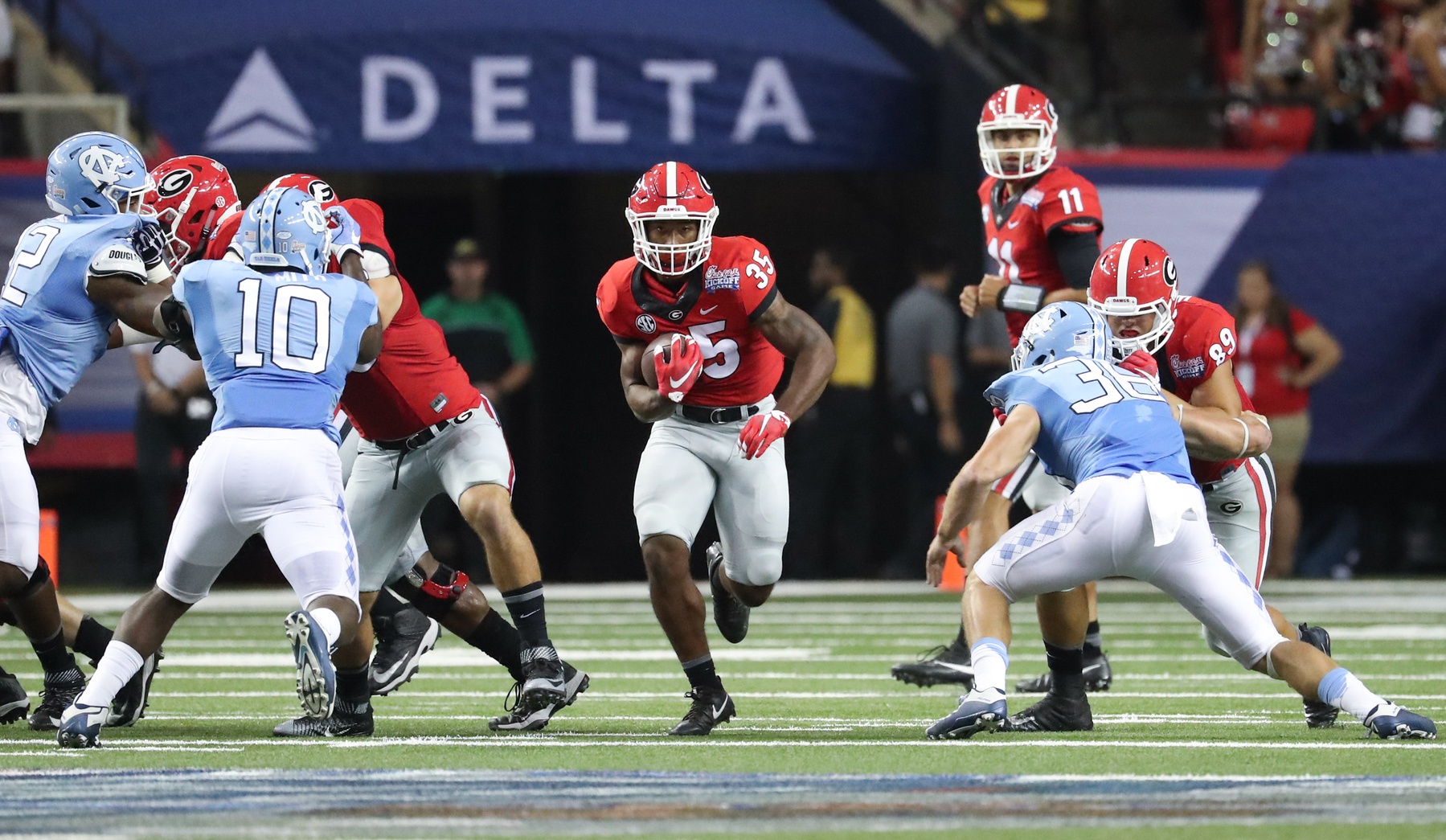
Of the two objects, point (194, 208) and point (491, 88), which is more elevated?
point (491, 88)

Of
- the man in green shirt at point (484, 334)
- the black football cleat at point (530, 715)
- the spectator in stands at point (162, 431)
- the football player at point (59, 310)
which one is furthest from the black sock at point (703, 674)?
the spectator in stands at point (162, 431)

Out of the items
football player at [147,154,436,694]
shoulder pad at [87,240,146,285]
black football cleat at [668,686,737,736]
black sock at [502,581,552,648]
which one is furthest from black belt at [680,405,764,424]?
shoulder pad at [87,240,146,285]

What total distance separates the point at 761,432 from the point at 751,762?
1131mm

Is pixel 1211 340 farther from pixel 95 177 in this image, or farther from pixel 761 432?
pixel 95 177

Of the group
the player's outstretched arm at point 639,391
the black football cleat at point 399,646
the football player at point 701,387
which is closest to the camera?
the football player at point 701,387

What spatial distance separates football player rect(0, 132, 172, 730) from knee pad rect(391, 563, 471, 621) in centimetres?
87

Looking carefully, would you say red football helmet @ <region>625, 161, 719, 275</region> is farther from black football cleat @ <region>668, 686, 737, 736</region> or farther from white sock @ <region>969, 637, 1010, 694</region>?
white sock @ <region>969, 637, 1010, 694</region>

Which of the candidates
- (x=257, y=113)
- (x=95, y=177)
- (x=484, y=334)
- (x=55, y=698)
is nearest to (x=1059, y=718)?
(x=55, y=698)

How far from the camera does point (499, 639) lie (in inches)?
275

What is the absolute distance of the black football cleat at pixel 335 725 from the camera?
20.4 feet

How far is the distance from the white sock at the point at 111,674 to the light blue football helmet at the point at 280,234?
1.04 metres

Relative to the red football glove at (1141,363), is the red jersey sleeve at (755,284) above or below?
above

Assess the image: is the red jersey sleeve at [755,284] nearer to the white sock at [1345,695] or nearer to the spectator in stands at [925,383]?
the white sock at [1345,695]

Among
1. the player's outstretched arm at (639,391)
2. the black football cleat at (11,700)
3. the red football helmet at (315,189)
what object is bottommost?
the black football cleat at (11,700)
